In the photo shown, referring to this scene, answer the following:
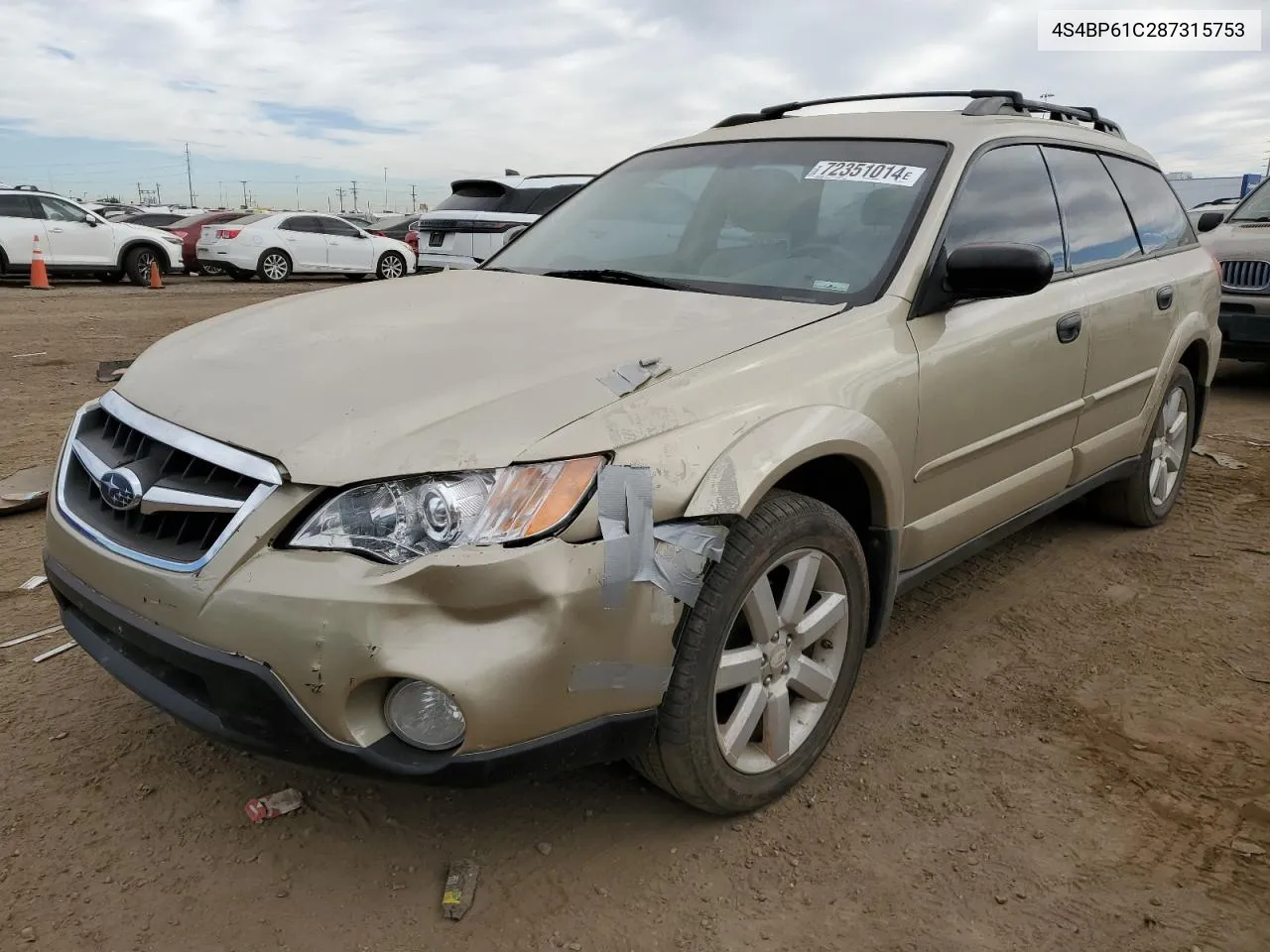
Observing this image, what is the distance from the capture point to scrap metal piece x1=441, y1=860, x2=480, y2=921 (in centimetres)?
209

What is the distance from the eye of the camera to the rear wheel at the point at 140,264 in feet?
54.4

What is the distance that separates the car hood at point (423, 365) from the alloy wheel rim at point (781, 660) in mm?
573

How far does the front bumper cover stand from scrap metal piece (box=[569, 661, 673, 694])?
0.07 metres

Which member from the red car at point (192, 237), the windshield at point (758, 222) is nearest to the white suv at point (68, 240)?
the red car at point (192, 237)

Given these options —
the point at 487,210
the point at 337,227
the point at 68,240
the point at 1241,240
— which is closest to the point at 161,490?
the point at 1241,240

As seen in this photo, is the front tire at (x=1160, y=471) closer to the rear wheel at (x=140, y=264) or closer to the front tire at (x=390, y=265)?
the front tire at (x=390, y=265)

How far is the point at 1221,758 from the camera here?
272cm

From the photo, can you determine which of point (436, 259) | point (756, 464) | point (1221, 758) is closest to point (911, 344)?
point (756, 464)

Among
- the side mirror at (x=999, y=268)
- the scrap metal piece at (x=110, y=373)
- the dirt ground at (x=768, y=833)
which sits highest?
the side mirror at (x=999, y=268)

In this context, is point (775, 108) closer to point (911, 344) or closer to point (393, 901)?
point (911, 344)

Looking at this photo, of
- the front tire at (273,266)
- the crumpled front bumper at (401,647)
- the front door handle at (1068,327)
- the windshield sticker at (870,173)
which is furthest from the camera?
the front tire at (273,266)

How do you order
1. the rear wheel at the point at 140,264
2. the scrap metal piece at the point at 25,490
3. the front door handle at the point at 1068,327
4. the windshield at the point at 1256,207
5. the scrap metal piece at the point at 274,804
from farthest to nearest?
the rear wheel at the point at 140,264 → the windshield at the point at 1256,207 → the scrap metal piece at the point at 25,490 → the front door handle at the point at 1068,327 → the scrap metal piece at the point at 274,804

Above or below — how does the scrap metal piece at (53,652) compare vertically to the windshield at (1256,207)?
below

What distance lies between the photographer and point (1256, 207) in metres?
8.23
